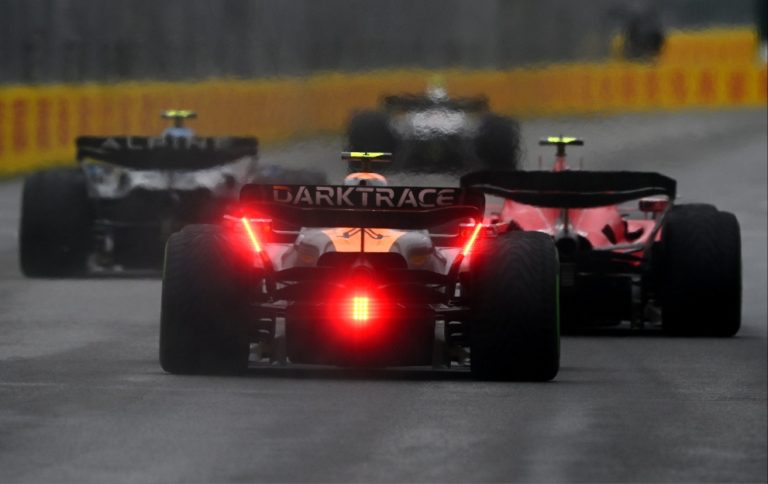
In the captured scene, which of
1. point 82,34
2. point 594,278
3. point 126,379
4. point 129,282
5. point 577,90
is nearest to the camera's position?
point 126,379

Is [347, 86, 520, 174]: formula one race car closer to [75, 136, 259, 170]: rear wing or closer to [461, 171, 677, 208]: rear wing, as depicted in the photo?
[461, 171, 677, 208]: rear wing

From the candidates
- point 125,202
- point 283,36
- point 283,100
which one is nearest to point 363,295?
point 125,202

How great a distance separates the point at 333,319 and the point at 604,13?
25.9 meters

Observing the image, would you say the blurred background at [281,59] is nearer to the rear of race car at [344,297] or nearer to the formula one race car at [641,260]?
the formula one race car at [641,260]

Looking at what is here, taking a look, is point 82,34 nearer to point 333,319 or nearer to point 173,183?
point 173,183

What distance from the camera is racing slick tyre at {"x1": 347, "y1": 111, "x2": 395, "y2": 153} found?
1847cm

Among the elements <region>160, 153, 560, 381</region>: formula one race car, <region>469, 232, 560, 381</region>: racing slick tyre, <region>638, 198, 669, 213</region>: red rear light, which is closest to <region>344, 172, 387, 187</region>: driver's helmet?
<region>160, 153, 560, 381</region>: formula one race car

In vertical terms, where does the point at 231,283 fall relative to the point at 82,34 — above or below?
below

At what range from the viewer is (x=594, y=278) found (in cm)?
1731

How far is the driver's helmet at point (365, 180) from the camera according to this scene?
48.6ft

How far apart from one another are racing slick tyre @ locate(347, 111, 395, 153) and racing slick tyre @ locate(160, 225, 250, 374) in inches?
160

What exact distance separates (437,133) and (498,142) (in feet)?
11.0

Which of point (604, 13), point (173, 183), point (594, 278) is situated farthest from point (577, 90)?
point (594, 278)

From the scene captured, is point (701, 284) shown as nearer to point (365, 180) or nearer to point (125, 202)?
point (365, 180)
